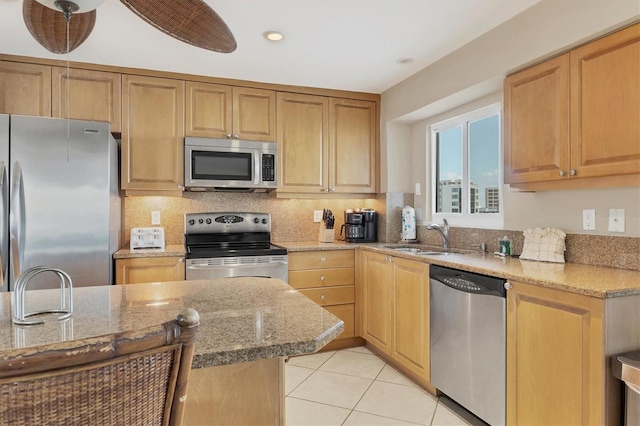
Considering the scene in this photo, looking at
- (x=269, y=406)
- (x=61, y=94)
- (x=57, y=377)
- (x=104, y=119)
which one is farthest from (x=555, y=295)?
(x=61, y=94)

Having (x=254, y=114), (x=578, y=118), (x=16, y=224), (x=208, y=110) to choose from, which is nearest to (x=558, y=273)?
(x=578, y=118)

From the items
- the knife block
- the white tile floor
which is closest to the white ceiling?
the knife block

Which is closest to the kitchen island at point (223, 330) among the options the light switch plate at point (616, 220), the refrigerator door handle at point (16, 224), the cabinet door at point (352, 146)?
the refrigerator door handle at point (16, 224)

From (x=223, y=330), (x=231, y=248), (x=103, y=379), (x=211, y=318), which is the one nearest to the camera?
(x=103, y=379)

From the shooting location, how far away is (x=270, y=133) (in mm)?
3607

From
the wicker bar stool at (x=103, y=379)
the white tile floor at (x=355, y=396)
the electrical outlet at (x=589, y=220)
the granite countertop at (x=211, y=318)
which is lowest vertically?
the white tile floor at (x=355, y=396)

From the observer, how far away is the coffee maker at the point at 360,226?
151 inches

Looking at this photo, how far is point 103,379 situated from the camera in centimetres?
54

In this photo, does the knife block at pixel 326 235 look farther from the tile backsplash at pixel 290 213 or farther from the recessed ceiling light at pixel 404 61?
the recessed ceiling light at pixel 404 61

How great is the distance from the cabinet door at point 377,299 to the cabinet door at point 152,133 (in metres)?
1.73

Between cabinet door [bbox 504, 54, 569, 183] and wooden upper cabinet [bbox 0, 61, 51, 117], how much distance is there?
3230mm

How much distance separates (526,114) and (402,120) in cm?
155

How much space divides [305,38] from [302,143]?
1.17m

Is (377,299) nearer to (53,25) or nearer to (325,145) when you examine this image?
(325,145)
